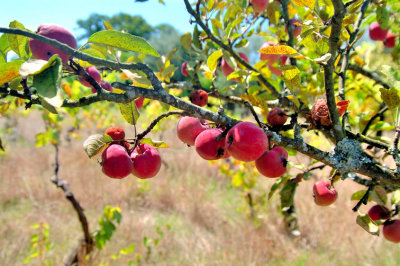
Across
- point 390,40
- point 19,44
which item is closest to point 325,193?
point 19,44

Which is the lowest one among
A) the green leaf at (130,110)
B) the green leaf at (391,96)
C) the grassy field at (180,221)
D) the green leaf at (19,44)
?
the grassy field at (180,221)

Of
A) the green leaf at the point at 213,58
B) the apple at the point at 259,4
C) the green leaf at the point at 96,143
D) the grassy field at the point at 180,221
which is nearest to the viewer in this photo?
the green leaf at the point at 96,143

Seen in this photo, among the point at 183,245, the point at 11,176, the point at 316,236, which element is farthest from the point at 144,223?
the point at 11,176

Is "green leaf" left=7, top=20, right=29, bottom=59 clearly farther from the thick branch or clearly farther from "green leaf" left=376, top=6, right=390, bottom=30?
"green leaf" left=376, top=6, right=390, bottom=30

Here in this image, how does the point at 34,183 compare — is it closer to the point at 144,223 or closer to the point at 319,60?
the point at 144,223

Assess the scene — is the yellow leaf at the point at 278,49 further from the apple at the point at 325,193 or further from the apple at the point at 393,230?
the apple at the point at 393,230

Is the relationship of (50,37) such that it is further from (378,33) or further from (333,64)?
(378,33)

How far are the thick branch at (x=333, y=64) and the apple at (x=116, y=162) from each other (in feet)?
1.65

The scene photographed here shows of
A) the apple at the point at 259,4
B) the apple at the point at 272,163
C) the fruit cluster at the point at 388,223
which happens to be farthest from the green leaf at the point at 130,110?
the fruit cluster at the point at 388,223

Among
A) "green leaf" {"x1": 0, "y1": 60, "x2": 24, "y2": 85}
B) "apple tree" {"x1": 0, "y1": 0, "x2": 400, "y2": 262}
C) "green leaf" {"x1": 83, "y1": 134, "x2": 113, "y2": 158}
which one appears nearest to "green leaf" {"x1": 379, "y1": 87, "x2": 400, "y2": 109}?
"apple tree" {"x1": 0, "y1": 0, "x2": 400, "y2": 262}

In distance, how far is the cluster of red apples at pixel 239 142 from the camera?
59 cm

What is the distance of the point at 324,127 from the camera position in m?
0.77

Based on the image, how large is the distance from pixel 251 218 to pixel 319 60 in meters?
3.34

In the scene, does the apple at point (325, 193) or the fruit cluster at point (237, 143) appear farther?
the apple at point (325, 193)
